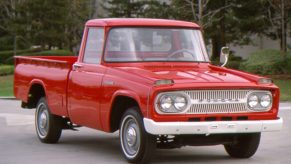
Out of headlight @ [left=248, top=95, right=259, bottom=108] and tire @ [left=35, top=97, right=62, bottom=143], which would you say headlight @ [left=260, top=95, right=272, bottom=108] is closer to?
headlight @ [left=248, top=95, right=259, bottom=108]

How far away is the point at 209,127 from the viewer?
9.15m

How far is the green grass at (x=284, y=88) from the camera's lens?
76.5 ft

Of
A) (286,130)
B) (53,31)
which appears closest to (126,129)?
(286,130)

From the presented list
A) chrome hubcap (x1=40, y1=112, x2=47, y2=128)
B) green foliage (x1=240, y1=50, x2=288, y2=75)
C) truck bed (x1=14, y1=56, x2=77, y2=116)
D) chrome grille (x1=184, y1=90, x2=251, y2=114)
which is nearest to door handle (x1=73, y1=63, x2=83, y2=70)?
truck bed (x1=14, y1=56, x2=77, y2=116)

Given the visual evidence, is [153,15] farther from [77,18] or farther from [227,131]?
[227,131]

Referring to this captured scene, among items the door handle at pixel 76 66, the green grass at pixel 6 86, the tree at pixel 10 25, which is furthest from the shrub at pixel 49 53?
the door handle at pixel 76 66

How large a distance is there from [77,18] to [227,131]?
37796 millimetres

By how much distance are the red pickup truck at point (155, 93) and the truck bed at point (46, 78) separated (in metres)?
0.02

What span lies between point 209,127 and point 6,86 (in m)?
23.2

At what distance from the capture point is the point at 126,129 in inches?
384

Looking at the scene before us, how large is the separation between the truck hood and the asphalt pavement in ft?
3.83

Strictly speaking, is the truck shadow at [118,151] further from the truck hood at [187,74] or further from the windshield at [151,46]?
the windshield at [151,46]

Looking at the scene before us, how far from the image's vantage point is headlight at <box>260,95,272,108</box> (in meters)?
9.67

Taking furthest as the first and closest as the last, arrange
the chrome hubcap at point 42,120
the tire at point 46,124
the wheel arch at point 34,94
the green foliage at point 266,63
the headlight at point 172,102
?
the green foliage at point 266,63, the wheel arch at point 34,94, the chrome hubcap at point 42,120, the tire at point 46,124, the headlight at point 172,102
